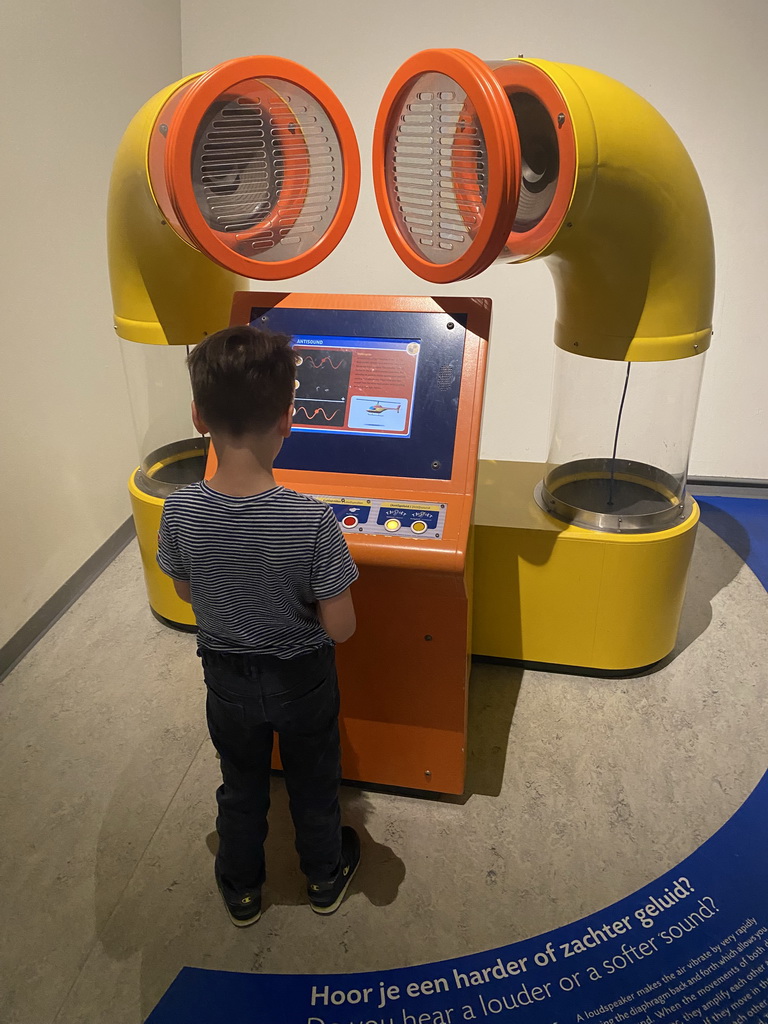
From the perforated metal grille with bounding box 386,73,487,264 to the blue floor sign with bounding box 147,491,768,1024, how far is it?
154 centimetres

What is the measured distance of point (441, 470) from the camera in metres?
1.68

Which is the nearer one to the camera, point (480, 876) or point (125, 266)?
point (480, 876)

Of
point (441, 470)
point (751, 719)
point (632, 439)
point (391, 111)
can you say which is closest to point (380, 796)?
point (441, 470)

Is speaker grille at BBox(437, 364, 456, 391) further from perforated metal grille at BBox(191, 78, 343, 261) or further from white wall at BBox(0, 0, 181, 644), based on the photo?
white wall at BBox(0, 0, 181, 644)

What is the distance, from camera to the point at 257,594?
1.34 metres

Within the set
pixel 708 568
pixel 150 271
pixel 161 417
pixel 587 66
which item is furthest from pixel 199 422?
pixel 587 66

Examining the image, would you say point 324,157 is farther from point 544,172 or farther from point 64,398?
point 64,398

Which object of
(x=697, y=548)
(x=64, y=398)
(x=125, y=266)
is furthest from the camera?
(x=697, y=548)

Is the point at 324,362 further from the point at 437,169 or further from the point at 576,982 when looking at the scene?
the point at 576,982

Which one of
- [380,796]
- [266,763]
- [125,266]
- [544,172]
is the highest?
[544,172]

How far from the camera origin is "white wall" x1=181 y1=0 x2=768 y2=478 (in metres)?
2.79

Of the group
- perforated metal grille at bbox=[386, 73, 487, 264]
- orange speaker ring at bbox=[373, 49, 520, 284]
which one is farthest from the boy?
perforated metal grille at bbox=[386, 73, 487, 264]

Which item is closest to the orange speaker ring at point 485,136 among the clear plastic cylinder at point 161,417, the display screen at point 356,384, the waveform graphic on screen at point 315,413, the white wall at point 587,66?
the display screen at point 356,384

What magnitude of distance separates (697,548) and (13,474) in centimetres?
Result: 255
